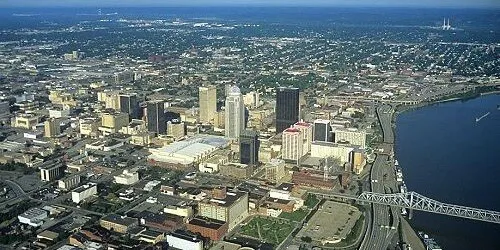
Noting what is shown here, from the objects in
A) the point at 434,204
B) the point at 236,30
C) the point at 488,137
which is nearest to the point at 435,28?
the point at 236,30

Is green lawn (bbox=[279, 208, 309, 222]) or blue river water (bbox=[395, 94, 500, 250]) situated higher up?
blue river water (bbox=[395, 94, 500, 250])

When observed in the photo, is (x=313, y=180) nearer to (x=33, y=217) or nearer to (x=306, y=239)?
(x=306, y=239)

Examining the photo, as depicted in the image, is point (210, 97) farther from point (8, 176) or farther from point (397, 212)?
point (397, 212)

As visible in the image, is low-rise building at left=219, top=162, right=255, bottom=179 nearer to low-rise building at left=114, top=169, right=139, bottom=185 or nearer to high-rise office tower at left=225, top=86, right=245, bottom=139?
low-rise building at left=114, top=169, right=139, bottom=185

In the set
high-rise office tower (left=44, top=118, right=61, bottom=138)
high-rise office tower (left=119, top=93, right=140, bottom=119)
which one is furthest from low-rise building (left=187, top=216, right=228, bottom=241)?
high-rise office tower (left=119, top=93, right=140, bottom=119)

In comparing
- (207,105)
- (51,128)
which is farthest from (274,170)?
(51,128)

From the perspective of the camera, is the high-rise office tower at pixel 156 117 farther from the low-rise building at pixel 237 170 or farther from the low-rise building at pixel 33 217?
the low-rise building at pixel 33 217
